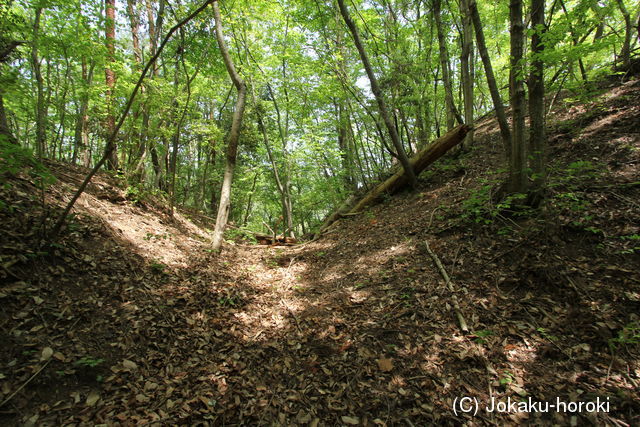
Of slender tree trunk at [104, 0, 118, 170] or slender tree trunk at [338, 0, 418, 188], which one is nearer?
slender tree trunk at [104, 0, 118, 170]

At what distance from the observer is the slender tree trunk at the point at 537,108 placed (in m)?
4.08

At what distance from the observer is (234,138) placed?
6707mm

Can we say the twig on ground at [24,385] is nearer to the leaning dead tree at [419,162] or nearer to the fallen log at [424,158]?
the leaning dead tree at [419,162]

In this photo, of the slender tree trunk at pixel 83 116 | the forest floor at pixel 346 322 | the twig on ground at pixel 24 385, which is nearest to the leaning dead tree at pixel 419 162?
the forest floor at pixel 346 322

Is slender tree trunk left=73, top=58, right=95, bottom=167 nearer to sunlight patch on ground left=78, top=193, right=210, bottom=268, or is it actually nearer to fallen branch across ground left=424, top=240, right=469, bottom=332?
sunlight patch on ground left=78, top=193, right=210, bottom=268

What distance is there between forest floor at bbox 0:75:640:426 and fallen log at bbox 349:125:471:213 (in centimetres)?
297

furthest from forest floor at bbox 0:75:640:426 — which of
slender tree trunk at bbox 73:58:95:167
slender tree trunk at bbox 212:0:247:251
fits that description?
slender tree trunk at bbox 73:58:95:167

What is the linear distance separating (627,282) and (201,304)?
228 inches


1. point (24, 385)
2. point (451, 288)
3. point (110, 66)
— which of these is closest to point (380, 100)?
point (451, 288)

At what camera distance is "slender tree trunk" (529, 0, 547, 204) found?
13.4 feet

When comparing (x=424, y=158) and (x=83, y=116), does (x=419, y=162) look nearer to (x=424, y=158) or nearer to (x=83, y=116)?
(x=424, y=158)

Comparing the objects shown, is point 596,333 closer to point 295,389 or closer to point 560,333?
point 560,333

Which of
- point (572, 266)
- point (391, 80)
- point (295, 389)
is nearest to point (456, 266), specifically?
point (572, 266)

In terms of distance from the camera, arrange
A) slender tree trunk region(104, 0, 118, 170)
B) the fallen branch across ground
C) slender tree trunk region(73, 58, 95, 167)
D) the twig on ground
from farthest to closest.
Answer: slender tree trunk region(73, 58, 95, 167) < slender tree trunk region(104, 0, 118, 170) < the fallen branch across ground < the twig on ground
